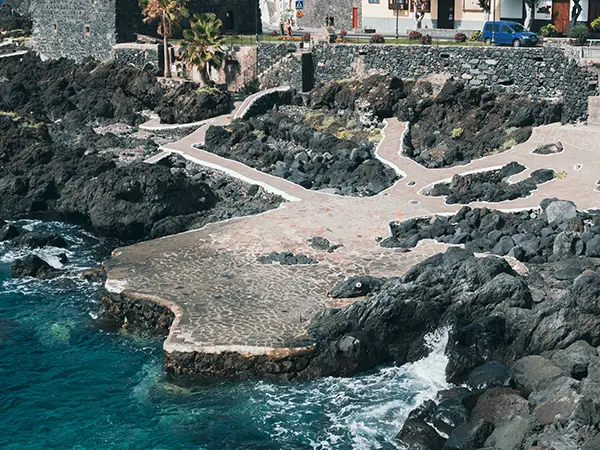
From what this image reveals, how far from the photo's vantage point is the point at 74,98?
77.3 meters

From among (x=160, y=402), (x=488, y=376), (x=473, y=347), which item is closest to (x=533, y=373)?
(x=488, y=376)

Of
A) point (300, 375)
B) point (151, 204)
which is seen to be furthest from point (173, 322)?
point (151, 204)

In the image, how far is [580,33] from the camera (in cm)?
6325

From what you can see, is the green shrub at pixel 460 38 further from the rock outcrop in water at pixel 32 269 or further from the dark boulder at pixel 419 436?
the dark boulder at pixel 419 436

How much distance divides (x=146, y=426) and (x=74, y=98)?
160ft

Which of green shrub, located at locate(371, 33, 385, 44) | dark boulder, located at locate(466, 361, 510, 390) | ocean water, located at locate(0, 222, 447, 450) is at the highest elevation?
green shrub, located at locate(371, 33, 385, 44)

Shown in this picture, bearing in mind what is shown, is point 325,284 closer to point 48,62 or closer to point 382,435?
point 382,435

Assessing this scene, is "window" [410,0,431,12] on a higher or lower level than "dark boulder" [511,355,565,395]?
higher

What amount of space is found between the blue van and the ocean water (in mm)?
30944

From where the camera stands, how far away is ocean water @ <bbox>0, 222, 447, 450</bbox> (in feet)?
105

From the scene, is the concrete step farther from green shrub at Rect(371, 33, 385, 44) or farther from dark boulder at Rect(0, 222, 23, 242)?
dark boulder at Rect(0, 222, 23, 242)

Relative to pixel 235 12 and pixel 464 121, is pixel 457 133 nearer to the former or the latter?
pixel 464 121

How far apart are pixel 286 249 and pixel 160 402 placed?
40.1 ft

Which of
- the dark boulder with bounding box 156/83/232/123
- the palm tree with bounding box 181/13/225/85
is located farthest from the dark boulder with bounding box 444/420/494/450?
the palm tree with bounding box 181/13/225/85
